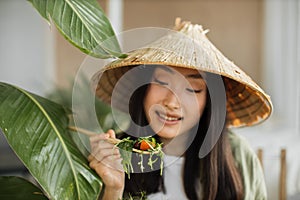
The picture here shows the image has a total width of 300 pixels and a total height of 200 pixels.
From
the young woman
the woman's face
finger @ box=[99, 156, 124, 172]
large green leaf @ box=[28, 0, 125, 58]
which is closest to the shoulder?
the young woman

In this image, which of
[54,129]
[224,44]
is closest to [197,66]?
[54,129]

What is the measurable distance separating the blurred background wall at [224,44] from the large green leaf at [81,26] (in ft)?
3.19

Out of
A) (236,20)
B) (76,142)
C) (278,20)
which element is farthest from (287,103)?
(76,142)

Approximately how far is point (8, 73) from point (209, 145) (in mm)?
2562

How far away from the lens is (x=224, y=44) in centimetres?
316

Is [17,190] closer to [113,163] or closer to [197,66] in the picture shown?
[113,163]

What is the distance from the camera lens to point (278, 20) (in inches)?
110

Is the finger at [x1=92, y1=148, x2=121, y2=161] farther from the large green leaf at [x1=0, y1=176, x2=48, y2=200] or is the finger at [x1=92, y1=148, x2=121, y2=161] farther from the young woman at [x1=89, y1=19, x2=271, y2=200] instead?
the large green leaf at [x1=0, y1=176, x2=48, y2=200]

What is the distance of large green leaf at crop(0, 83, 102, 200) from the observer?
1002 mm

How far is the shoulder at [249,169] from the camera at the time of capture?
1354mm

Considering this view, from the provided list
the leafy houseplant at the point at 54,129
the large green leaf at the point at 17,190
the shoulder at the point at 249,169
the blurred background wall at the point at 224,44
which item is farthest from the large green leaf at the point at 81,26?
the blurred background wall at the point at 224,44

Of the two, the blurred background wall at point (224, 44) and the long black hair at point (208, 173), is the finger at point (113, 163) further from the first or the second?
the blurred background wall at point (224, 44)

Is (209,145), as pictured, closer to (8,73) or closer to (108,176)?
(108,176)

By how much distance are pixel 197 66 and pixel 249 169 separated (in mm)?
463
